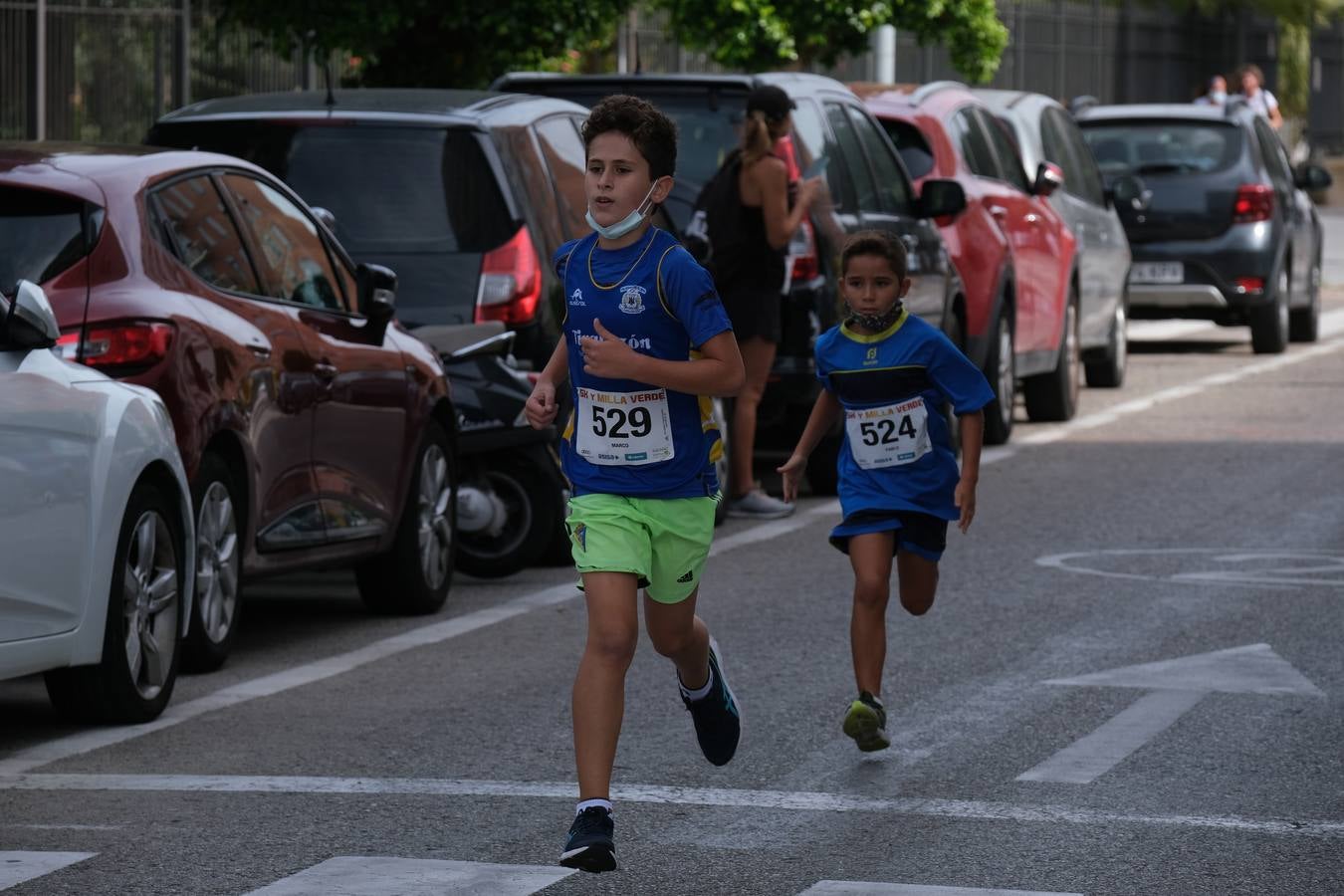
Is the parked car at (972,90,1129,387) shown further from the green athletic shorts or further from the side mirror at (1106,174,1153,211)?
the green athletic shorts

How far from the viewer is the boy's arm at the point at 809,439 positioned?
784cm

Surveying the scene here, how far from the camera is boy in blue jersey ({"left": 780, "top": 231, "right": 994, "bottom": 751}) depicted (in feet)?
25.9

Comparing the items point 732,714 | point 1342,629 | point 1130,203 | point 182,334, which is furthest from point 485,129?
point 1130,203

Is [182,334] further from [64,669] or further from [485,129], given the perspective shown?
[485,129]

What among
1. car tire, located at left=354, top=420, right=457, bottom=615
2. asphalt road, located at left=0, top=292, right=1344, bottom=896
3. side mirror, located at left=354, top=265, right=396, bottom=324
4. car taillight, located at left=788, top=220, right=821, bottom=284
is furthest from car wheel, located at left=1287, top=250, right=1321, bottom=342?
side mirror, located at left=354, top=265, right=396, bottom=324

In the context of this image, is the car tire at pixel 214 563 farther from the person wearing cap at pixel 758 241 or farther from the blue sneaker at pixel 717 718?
the person wearing cap at pixel 758 241

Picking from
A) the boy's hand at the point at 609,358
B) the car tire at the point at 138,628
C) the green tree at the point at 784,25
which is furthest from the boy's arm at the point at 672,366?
the green tree at the point at 784,25

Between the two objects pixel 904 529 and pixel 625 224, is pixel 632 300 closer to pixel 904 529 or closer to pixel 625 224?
pixel 625 224

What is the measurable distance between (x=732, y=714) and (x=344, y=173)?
16.1ft

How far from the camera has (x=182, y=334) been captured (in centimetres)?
870

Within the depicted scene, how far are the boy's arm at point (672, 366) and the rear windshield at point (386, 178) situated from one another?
16.1 feet

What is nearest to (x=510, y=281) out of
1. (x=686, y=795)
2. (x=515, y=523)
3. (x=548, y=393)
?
(x=515, y=523)

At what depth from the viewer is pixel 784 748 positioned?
25.4ft

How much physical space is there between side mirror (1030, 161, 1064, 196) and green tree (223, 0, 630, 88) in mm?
3070
